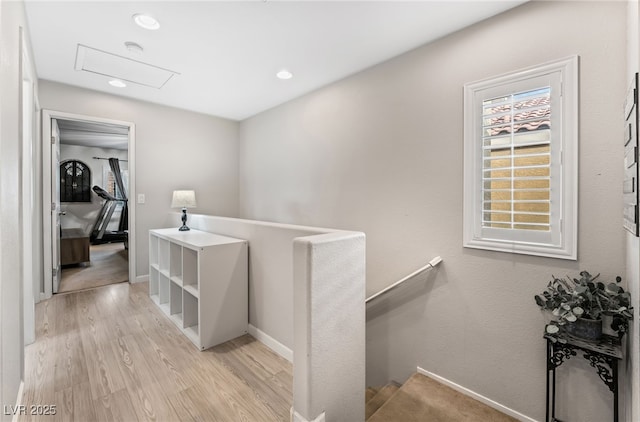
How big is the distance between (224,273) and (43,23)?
236 cm

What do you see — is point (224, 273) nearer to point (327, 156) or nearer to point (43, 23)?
point (327, 156)

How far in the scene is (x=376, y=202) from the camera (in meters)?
2.57

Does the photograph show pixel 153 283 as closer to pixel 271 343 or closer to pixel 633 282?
pixel 271 343

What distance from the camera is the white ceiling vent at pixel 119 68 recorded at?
2.57 meters

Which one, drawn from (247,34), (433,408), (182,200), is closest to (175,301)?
(182,200)

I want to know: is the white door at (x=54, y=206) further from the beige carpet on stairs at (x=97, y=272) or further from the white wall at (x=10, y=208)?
the white wall at (x=10, y=208)

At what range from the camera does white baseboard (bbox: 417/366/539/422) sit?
1733mm

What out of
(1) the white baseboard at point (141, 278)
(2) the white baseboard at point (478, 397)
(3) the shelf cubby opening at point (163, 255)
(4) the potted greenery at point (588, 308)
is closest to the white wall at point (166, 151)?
(1) the white baseboard at point (141, 278)

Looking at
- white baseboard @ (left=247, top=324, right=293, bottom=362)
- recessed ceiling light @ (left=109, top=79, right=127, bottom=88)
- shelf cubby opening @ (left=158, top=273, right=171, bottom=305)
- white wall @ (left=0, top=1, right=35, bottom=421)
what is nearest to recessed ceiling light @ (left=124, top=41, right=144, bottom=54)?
white wall @ (left=0, top=1, right=35, bottom=421)

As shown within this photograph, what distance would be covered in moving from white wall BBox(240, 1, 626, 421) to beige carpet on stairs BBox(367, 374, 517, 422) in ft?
0.33

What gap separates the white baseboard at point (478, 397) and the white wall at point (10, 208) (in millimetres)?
2403

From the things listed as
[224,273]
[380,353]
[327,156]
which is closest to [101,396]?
[224,273]

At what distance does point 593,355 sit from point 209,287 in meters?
2.44

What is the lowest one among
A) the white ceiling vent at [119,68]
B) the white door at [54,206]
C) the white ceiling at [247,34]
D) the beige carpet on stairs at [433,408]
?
the beige carpet on stairs at [433,408]
